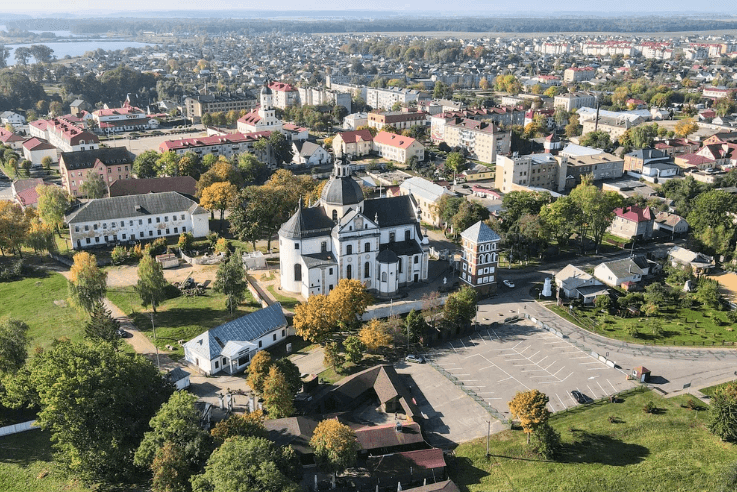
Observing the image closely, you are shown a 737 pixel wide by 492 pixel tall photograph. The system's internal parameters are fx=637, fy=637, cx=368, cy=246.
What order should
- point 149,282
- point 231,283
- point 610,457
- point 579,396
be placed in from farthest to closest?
point 231,283 → point 149,282 → point 579,396 → point 610,457

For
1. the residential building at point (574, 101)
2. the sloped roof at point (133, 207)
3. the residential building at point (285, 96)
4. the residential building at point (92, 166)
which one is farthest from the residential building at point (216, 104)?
the sloped roof at point (133, 207)

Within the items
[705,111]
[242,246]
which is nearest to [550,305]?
[242,246]

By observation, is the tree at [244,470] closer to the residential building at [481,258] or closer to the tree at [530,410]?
the tree at [530,410]

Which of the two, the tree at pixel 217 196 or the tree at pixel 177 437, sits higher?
the tree at pixel 217 196

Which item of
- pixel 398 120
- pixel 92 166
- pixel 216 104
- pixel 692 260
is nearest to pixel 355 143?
pixel 398 120

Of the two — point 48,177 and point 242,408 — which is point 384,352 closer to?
point 242,408

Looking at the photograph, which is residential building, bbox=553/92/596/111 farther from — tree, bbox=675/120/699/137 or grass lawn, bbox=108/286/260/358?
grass lawn, bbox=108/286/260/358

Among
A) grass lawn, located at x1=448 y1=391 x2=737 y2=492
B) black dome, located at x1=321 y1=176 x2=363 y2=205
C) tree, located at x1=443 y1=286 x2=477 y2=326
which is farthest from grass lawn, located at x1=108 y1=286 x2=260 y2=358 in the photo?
grass lawn, located at x1=448 y1=391 x2=737 y2=492

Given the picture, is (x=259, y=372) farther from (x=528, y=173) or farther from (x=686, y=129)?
(x=686, y=129)
